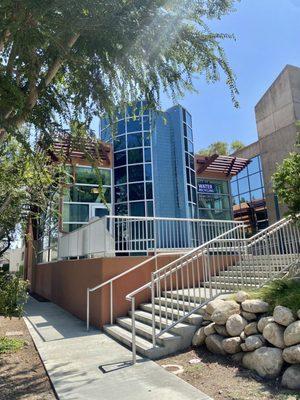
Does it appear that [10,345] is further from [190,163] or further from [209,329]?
[190,163]

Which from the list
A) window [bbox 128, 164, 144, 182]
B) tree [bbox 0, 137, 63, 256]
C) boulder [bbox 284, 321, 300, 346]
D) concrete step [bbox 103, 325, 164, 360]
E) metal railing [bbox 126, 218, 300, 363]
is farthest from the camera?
window [bbox 128, 164, 144, 182]

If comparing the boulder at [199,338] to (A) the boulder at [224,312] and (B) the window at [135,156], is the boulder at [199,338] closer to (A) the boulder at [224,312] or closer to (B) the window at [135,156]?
(A) the boulder at [224,312]

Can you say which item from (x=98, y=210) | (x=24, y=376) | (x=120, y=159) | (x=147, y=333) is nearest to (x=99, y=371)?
(x=24, y=376)

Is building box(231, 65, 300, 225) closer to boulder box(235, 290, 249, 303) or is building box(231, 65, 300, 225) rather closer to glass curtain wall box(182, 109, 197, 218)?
glass curtain wall box(182, 109, 197, 218)

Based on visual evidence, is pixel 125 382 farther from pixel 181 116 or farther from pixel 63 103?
pixel 181 116

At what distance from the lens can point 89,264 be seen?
379 inches

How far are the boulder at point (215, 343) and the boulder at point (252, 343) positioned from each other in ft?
1.66

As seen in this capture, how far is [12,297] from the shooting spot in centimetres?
722

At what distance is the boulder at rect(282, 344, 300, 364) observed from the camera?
4.67m

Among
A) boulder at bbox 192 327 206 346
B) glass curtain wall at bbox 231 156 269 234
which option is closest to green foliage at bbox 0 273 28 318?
boulder at bbox 192 327 206 346

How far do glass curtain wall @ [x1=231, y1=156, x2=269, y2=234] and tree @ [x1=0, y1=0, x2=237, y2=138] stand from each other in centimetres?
1738

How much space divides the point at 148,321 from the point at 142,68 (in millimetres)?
5040

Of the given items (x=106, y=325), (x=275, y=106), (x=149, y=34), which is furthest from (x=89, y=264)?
(x=275, y=106)

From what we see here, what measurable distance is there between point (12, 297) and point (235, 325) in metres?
4.37
